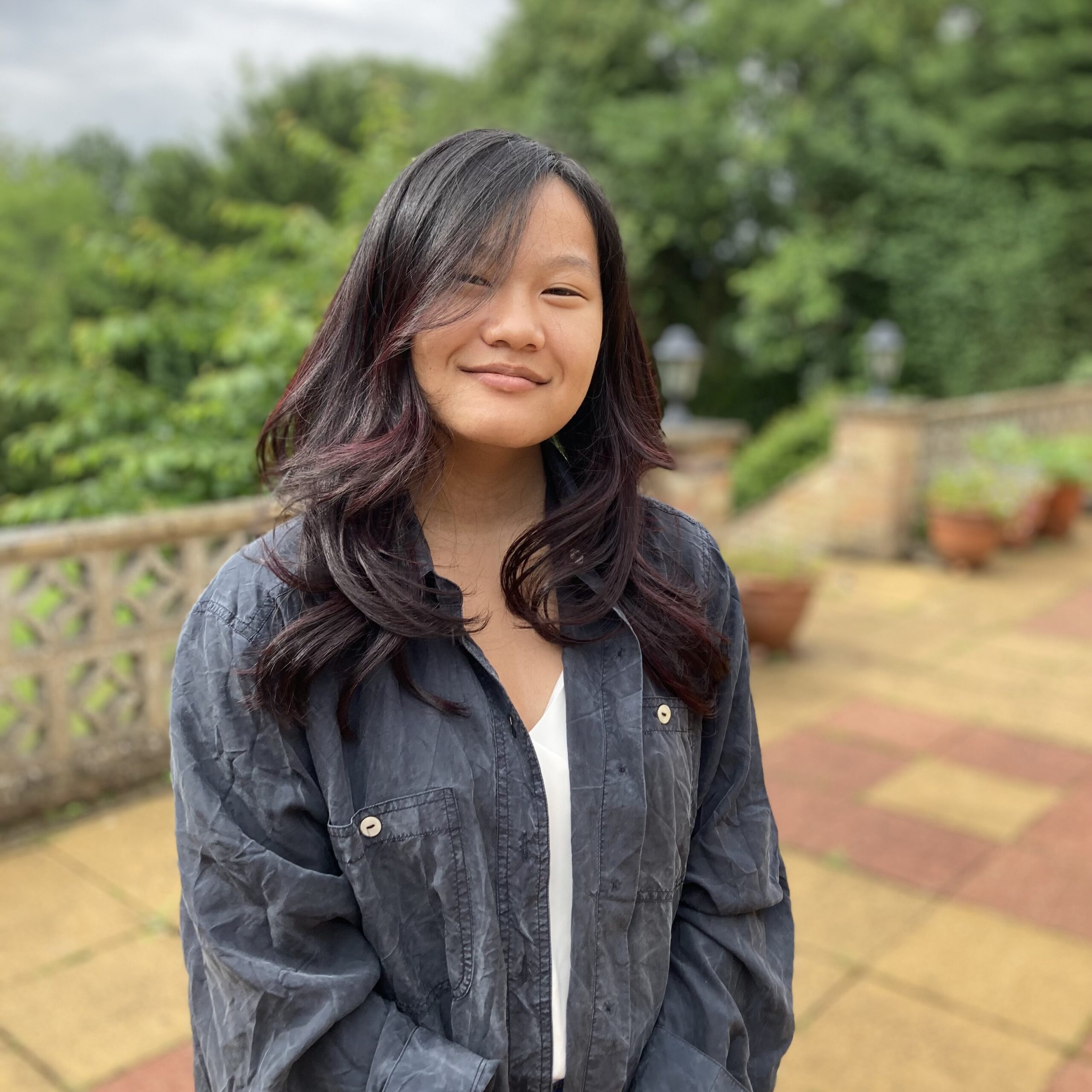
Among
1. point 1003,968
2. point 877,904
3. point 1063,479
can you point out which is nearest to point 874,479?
point 1063,479

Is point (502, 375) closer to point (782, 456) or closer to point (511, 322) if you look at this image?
point (511, 322)

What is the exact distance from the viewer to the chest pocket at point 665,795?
4.34 feet

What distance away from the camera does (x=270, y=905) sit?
45.6 inches

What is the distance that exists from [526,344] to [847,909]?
2.84 meters

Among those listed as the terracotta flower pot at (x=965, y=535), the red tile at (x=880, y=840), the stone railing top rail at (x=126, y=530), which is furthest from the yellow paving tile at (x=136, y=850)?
the terracotta flower pot at (x=965, y=535)

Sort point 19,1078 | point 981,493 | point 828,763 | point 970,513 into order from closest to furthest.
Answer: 1. point 19,1078
2. point 828,763
3. point 970,513
4. point 981,493

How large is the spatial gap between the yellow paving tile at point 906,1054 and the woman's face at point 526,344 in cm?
210

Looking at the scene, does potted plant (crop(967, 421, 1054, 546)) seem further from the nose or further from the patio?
the nose

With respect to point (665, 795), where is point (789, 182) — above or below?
above

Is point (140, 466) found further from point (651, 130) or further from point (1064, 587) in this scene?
point (651, 130)

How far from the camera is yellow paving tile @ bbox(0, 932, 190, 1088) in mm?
2664

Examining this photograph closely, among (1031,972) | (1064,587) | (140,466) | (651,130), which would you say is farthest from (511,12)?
(1031,972)

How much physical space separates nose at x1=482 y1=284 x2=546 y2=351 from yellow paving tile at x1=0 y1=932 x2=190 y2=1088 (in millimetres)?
2231

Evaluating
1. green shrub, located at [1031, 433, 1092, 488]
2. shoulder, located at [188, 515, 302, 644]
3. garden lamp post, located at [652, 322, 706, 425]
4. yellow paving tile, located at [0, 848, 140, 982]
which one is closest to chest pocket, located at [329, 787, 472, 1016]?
shoulder, located at [188, 515, 302, 644]
